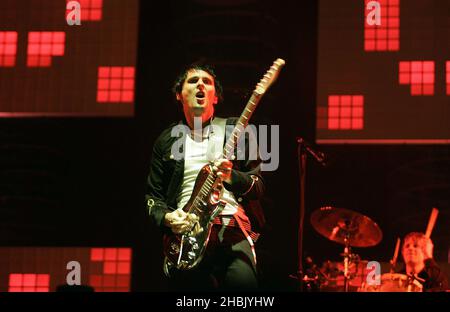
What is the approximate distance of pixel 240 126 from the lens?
14.7ft

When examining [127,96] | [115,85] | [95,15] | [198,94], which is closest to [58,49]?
[95,15]

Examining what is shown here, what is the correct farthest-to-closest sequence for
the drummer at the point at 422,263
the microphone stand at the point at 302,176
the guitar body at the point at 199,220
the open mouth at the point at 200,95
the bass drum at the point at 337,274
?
the bass drum at the point at 337,274
the drummer at the point at 422,263
the microphone stand at the point at 302,176
the open mouth at the point at 200,95
the guitar body at the point at 199,220

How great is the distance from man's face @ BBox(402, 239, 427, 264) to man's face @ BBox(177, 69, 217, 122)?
76.6 inches

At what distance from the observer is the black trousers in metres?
4.25

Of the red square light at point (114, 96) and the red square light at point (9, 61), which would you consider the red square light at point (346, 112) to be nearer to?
the red square light at point (114, 96)

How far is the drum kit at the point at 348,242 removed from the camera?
18.8ft

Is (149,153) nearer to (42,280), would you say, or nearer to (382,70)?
(42,280)

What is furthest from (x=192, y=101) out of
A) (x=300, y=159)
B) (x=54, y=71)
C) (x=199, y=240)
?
(x=54, y=71)

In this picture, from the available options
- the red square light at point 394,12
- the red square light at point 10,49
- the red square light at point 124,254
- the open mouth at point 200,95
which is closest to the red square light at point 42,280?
the red square light at point 124,254

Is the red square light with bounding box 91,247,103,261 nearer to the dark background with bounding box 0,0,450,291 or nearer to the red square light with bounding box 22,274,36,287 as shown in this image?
the dark background with bounding box 0,0,450,291

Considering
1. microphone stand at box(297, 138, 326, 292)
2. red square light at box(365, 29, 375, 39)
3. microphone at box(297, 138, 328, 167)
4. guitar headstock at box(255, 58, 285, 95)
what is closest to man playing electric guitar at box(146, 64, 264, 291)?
guitar headstock at box(255, 58, 285, 95)

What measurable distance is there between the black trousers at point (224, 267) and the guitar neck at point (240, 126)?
0.41 m

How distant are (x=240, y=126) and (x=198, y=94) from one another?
1.15 ft
